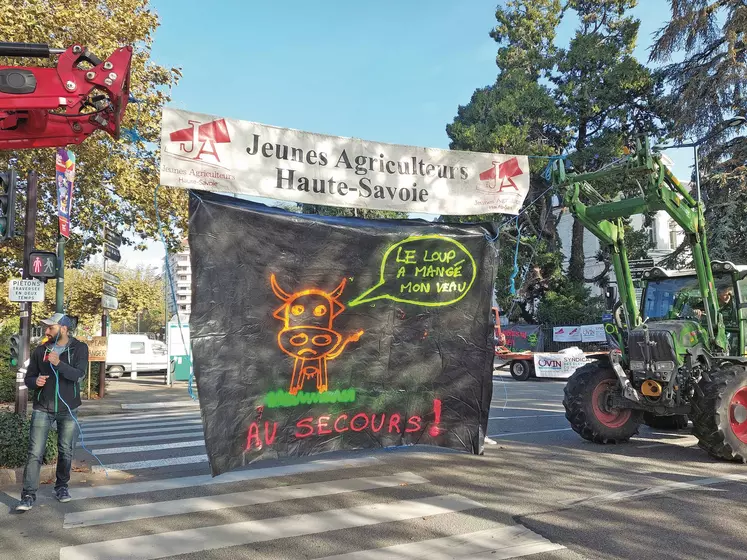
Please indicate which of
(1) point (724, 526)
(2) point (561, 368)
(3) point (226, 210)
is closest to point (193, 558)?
(3) point (226, 210)

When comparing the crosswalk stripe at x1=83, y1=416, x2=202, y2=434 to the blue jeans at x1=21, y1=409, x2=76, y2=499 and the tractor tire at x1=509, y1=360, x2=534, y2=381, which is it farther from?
the tractor tire at x1=509, y1=360, x2=534, y2=381

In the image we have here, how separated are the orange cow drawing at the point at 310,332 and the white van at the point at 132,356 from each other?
921 inches

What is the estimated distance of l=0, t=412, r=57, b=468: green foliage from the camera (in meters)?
6.95

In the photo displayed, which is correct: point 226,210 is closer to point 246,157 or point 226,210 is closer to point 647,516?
point 246,157

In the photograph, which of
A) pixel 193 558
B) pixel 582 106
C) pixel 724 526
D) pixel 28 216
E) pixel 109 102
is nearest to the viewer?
pixel 193 558

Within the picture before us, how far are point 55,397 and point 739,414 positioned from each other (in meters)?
8.08

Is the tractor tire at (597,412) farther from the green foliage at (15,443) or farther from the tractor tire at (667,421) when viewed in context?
the green foliage at (15,443)

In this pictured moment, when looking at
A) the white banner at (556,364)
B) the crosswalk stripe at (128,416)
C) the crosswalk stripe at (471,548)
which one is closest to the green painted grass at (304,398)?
the crosswalk stripe at (471,548)

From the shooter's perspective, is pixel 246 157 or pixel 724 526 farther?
pixel 246 157

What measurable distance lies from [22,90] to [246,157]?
2.15 m

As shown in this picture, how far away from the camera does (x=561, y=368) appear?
2220 centimetres

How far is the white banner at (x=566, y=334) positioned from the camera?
28.9 meters

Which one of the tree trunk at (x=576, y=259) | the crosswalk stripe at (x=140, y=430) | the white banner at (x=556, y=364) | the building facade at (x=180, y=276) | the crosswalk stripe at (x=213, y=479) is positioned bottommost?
the crosswalk stripe at (x=213, y=479)

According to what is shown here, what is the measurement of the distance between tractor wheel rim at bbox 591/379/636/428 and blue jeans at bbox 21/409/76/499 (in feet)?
22.4
